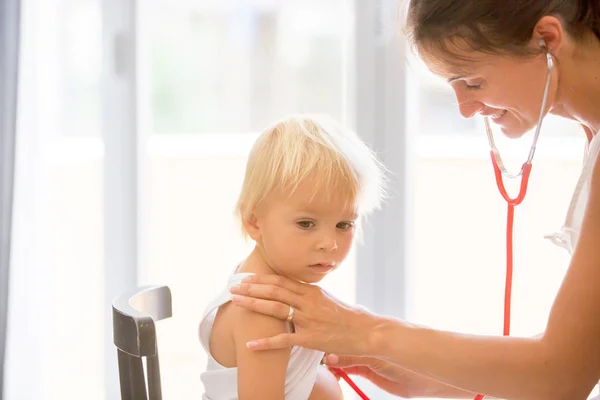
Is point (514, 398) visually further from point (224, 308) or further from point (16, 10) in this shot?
point (16, 10)

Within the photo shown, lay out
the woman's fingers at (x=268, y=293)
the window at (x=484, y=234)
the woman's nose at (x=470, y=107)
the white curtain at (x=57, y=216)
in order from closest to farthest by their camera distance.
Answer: the woman's fingers at (x=268, y=293), the woman's nose at (x=470, y=107), the white curtain at (x=57, y=216), the window at (x=484, y=234)

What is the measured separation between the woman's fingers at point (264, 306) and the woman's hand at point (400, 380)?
34 cm

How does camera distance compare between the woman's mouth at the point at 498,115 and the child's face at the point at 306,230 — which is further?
the woman's mouth at the point at 498,115

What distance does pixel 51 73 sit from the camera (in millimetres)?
2219

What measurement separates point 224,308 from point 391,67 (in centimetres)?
129

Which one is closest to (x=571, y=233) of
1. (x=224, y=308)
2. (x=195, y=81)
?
(x=224, y=308)

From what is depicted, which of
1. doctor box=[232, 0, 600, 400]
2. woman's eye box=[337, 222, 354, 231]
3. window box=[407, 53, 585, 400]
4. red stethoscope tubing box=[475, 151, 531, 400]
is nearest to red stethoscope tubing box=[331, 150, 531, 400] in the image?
red stethoscope tubing box=[475, 151, 531, 400]

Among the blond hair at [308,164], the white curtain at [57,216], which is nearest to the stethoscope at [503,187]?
the blond hair at [308,164]

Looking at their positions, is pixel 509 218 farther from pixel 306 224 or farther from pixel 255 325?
pixel 255 325

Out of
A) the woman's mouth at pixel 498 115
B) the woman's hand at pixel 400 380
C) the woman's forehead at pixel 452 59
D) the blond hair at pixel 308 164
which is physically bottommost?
the woman's hand at pixel 400 380

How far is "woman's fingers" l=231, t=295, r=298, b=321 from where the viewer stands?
44.3 inches

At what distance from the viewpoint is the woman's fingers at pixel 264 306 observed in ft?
3.69

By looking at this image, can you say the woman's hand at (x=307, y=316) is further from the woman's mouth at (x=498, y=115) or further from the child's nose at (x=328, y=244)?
the woman's mouth at (x=498, y=115)

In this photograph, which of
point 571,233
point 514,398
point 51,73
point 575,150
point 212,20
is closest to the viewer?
point 514,398
